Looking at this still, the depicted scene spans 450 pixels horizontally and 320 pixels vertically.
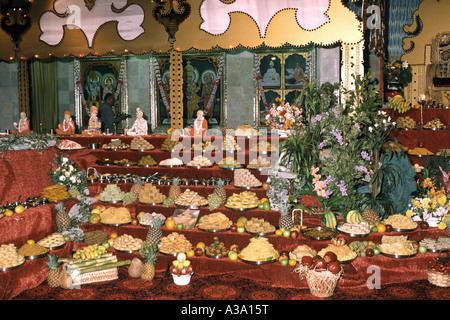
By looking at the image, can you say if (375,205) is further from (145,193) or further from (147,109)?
(147,109)

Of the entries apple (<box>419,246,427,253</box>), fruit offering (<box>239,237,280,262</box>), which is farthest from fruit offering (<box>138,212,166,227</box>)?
apple (<box>419,246,427,253</box>)

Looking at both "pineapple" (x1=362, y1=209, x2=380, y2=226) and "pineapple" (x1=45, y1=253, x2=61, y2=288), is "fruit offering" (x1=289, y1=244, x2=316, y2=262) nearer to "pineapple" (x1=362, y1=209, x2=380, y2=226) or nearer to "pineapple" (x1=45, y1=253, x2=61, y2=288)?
"pineapple" (x1=362, y1=209, x2=380, y2=226)

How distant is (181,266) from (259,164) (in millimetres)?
2957

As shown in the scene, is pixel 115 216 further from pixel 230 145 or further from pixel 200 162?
pixel 230 145

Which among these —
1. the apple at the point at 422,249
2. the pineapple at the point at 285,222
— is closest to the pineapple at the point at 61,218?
the pineapple at the point at 285,222

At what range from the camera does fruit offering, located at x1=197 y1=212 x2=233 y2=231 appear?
7.23 metres

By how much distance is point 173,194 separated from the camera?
26.7 feet

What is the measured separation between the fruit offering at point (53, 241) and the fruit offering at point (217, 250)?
2.44m

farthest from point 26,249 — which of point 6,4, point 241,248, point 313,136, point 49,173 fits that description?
point 6,4

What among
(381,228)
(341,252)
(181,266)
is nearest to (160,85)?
(181,266)

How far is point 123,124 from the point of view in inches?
566

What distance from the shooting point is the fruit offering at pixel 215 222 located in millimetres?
7234

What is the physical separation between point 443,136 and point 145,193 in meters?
7.43

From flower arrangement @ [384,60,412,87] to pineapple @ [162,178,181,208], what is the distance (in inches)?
369
